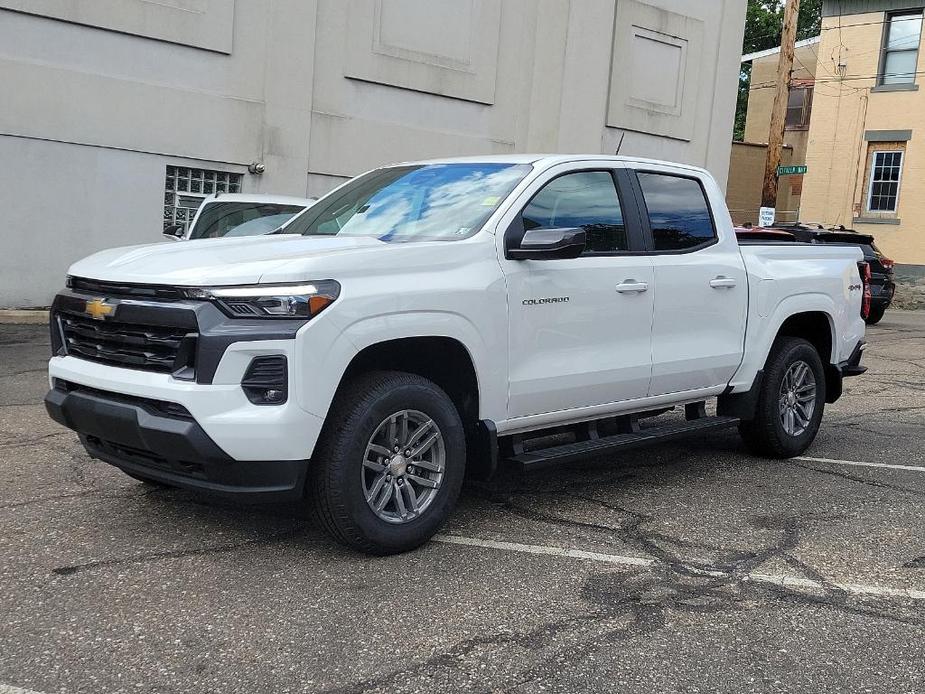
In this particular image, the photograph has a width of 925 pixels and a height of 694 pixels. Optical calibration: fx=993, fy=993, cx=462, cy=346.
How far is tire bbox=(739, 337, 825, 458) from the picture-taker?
6.79 meters

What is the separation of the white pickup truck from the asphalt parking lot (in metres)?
0.38

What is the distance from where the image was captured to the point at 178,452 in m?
4.14

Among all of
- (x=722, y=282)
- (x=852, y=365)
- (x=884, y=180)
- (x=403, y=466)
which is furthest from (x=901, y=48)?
(x=403, y=466)

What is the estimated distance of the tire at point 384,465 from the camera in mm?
4352

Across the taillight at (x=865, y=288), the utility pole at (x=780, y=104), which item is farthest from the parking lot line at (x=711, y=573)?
the utility pole at (x=780, y=104)

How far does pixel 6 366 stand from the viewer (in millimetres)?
9766

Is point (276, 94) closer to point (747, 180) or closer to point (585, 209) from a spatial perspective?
point (585, 209)

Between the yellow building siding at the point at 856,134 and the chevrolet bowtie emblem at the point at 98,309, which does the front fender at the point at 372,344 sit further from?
the yellow building siding at the point at 856,134

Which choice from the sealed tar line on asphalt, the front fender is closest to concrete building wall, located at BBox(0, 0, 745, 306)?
the front fender

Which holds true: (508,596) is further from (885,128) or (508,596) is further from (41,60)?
(885,128)

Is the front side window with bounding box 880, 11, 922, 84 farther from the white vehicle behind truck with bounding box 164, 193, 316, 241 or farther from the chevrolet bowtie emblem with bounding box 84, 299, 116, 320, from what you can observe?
the chevrolet bowtie emblem with bounding box 84, 299, 116, 320

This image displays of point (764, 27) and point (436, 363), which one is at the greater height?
point (764, 27)

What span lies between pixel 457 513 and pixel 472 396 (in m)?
0.81

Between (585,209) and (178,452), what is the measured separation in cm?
269
